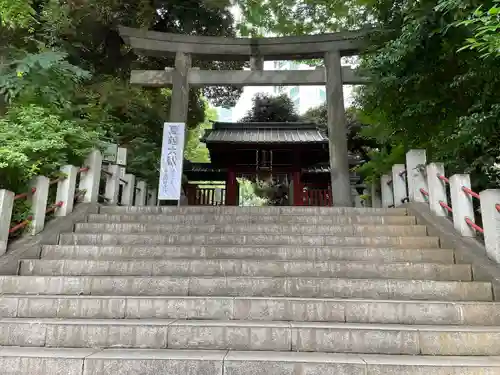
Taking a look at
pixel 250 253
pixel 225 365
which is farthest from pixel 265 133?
pixel 225 365

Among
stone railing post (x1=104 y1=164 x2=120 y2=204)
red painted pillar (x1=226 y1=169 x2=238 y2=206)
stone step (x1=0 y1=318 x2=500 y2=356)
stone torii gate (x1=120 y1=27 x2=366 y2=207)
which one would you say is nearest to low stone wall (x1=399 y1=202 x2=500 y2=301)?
stone step (x1=0 y1=318 x2=500 y2=356)

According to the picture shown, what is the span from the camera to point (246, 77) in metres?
9.34

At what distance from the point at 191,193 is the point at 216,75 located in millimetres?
5870

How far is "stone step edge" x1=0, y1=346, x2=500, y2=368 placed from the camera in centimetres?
237

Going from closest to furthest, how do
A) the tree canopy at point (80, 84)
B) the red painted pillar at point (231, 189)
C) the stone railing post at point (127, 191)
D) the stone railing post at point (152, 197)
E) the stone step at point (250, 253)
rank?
the stone step at point (250, 253) < the tree canopy at point (80, 84) < the stone railing post at point (127, 191) < the stone railing post at point (152, 197) < the red painted pillar at point (231, 189)

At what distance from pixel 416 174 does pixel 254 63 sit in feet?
18.1

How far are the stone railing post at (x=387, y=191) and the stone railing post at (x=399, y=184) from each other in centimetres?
50

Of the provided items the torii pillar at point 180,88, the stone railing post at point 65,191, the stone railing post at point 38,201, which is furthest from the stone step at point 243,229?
the torii pillar at point 180,88

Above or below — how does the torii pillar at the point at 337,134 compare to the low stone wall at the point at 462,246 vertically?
above

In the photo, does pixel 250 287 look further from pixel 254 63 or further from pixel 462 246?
pixel 254 63

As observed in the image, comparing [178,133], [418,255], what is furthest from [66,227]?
[418,255]

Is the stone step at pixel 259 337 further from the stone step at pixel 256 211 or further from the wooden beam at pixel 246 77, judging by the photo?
the wooden beam at pixel 246 77

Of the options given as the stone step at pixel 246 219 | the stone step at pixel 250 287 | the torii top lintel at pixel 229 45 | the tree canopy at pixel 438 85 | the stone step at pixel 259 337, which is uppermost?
the torii top lintel at pixel 229 45

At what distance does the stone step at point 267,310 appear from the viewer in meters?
3.09
